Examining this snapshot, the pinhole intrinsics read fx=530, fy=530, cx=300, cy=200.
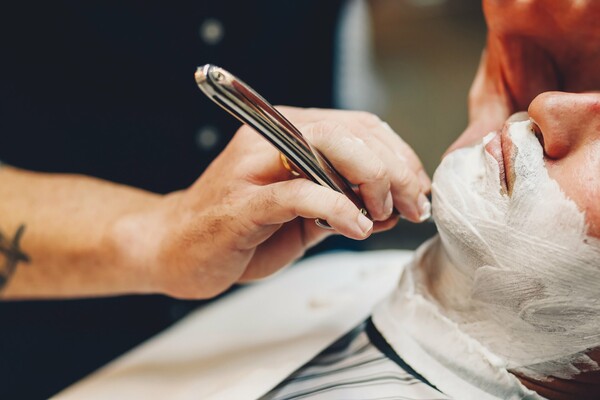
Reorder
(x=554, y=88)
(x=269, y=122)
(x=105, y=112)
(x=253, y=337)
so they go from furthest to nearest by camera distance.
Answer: (x=105, y=112) < (x=253, y=337) < (x=554, y=88) < (x=269, y=122)

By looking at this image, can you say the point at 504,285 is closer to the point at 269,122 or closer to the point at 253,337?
the point at 269,122

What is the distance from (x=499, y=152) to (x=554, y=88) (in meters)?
0.22

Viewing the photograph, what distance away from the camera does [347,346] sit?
767 millimetres

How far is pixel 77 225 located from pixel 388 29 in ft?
5.52

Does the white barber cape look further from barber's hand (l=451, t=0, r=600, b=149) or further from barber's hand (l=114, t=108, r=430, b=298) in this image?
barber's hand (l=451, t=0, r=600, b=149)

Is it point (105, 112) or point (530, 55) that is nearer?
point (530, 55)

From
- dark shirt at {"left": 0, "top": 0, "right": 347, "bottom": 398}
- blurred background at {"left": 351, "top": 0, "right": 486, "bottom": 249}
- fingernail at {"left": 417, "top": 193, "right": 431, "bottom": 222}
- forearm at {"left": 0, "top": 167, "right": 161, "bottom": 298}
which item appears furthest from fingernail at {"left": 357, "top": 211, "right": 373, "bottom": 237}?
blurred background at {"left": 351, "top": 0, "right": 486, "bottom": 249}

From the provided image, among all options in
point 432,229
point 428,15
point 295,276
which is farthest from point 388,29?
point 295,276

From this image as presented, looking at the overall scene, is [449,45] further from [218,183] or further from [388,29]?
[218,183]

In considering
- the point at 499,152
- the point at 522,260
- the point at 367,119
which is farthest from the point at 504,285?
the point at 367,119

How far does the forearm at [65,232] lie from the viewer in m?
0.84

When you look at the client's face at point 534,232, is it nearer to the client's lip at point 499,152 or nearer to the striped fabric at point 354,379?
the client's lip at point 499,152

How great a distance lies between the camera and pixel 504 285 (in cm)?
57

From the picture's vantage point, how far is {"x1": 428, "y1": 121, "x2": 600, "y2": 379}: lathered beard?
530 millimetres
